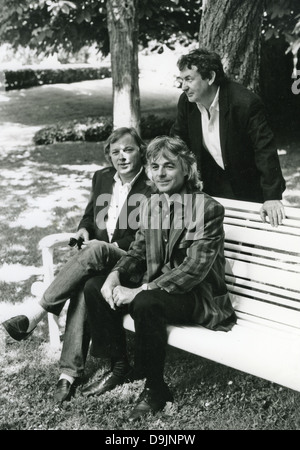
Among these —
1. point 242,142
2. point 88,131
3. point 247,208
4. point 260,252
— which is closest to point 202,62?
point 242,142

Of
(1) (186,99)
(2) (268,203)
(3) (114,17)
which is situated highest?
(3) (114,17)

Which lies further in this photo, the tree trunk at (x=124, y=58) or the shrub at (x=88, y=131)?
the shrub at (x=88, y=131)

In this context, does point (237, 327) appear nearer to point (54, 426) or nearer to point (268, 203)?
point (268, 203)

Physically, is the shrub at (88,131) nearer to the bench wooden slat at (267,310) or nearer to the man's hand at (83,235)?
the man's hand at (83,235)

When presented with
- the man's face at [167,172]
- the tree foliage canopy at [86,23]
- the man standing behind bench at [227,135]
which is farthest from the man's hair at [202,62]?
the tree foliage canopy at [86,23]

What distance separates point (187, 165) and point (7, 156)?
28.9ft

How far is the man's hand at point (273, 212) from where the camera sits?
12.0ft

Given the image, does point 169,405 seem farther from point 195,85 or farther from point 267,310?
point 195,85

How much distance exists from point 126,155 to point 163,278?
1055 mm

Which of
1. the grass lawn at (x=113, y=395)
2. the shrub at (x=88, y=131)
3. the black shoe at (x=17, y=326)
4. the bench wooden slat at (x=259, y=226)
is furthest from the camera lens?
the shrub at (x=88, y=131)

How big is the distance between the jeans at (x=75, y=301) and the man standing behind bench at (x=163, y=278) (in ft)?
0.32

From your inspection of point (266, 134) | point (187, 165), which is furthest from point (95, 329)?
point (266, 134)

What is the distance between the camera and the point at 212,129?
411 cm

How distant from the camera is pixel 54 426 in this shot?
3365 millimetres
